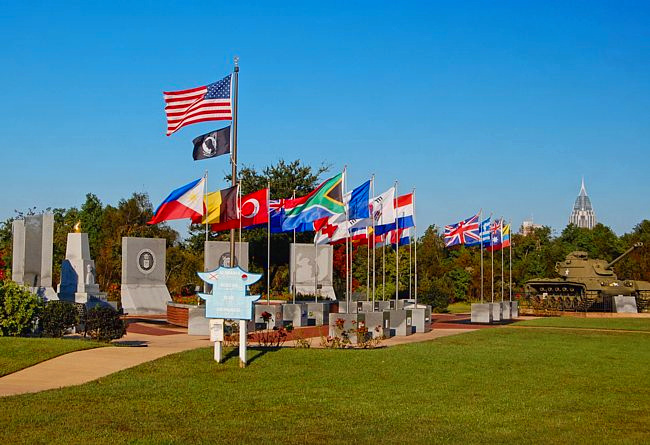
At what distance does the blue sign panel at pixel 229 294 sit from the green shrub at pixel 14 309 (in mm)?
6378

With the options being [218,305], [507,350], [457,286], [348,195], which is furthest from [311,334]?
[457,286]

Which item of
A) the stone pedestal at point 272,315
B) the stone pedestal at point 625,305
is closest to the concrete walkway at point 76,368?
the stone pedestal at point 272,315

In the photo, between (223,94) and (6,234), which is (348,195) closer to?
(223,94)

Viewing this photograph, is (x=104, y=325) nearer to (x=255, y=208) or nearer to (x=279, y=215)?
(x=255, y=208)

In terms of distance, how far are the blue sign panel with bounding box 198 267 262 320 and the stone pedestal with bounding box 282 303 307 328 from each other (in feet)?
47.9

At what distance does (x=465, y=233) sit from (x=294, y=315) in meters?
10.2

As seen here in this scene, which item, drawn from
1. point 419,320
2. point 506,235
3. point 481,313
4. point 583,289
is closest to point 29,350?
point 419,320

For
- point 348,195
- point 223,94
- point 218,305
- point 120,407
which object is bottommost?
point 120,407

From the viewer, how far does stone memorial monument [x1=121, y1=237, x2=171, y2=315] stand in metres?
39.8

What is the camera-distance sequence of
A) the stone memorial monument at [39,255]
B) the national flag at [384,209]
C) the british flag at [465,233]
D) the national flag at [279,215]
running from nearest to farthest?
the stone memorial monument at [39,255]
the national flag at [384,209]
the national flag at [279,215]
the british flag at [465,233]

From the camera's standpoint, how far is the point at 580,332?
29938mm

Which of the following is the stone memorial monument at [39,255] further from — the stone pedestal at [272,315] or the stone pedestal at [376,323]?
the stone pedestal at [376,323]

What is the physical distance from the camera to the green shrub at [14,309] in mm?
21641

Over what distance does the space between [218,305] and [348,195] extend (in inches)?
425
